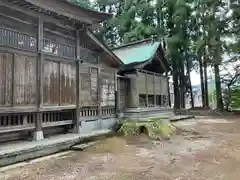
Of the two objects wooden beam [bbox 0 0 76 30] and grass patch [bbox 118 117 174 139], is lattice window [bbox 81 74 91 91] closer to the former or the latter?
wooden beam [bbox 0 0 76 30]

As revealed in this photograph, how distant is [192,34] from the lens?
22062 mm

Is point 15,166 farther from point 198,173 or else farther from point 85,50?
point 85,50

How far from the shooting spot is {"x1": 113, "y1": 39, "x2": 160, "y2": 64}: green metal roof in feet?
44.5

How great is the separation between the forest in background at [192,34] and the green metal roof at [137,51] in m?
3.08

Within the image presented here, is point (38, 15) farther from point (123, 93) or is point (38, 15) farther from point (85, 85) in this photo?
point (123, 93)

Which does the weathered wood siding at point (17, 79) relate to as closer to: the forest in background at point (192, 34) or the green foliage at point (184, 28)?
the green foliage at point (184, 28)

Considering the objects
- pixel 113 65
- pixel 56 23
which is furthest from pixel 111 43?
pixel 56 23

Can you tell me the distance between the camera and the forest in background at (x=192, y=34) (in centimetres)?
1862

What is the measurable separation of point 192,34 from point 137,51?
9.31 m

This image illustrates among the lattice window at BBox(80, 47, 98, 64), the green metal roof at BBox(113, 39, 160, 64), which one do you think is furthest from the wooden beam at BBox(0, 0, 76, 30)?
the green metal roof at BBox(113, 39, 160, 64)

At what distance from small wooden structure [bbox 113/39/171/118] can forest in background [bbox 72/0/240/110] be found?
10.9ft

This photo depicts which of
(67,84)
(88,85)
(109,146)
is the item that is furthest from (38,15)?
(109,146)

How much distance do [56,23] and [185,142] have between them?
593 centimetres

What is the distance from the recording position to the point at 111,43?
28.7 meters
